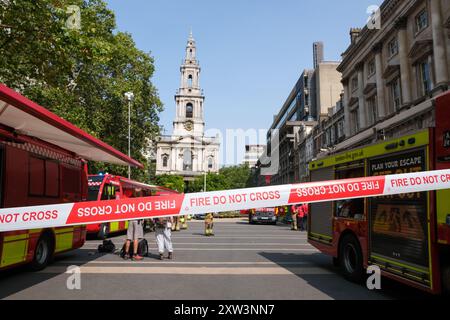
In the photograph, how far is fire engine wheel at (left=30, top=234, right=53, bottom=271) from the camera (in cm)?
884

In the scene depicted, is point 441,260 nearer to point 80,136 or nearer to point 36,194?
point 80,136

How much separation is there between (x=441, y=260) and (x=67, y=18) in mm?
12944

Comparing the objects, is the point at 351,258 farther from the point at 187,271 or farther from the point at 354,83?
the point at 354,83

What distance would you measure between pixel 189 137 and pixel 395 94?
291ft

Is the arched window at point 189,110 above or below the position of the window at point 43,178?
above

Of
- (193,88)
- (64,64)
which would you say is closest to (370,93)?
(64,64)

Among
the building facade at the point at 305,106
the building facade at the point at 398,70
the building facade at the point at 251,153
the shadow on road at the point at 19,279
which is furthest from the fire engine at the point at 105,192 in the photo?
the building facade at the point at 251,153

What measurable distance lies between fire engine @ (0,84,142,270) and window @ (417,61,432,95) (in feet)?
62.4

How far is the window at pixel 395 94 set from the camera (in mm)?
25953

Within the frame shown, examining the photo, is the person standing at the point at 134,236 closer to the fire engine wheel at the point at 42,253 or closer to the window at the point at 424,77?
the fire engine wheel at the point at 42,253

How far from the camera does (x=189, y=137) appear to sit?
369 ft

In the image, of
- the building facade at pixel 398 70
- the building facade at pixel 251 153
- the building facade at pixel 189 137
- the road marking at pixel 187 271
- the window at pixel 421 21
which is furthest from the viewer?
the building facade at pixel 251 153

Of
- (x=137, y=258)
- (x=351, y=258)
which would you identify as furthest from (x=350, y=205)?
(x=137, y=258)

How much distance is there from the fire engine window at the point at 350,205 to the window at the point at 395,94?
19.8m
